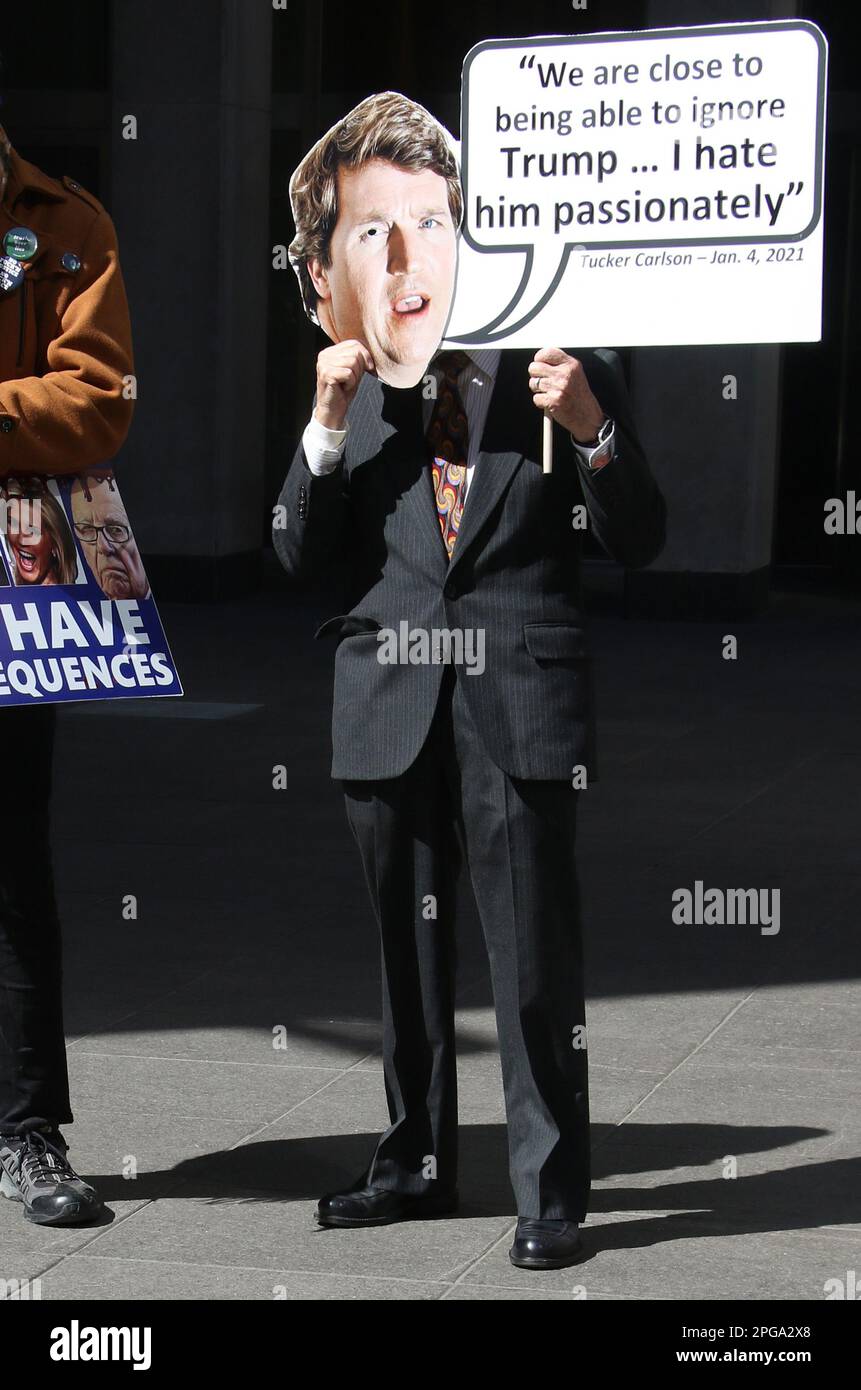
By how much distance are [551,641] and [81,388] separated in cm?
110

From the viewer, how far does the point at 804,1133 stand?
17.7 feet

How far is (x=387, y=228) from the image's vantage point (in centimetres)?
447

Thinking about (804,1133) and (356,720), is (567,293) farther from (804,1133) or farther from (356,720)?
(804,1133)

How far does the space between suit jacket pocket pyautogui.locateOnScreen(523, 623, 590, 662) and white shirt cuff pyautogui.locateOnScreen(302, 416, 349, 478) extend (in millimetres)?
515

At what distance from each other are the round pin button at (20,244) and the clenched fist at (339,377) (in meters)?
0.65

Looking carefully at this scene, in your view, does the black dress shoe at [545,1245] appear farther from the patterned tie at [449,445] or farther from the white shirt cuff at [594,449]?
the white shirt cuff at [594,449]

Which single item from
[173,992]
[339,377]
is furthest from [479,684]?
[173,992]

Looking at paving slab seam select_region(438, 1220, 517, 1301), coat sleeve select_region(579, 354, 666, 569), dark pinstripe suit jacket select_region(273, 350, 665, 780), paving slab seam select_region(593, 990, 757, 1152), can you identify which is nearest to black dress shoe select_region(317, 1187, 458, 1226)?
paving slab seam select_region(438, 1220, 517, 1301)

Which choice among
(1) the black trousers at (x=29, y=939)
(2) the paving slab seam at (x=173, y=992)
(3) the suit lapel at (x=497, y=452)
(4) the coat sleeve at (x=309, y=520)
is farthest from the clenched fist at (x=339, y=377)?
(2) the paving slab seam at (x=173, y=992)

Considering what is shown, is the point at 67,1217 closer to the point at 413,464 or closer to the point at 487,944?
the point at 487,944

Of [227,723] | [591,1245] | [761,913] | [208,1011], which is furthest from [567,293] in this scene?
[227,723]

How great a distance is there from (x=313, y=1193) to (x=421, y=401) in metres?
1.75

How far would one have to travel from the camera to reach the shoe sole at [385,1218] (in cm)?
467

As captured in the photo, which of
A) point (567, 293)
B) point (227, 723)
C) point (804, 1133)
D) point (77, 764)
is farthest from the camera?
point (227, 723)
